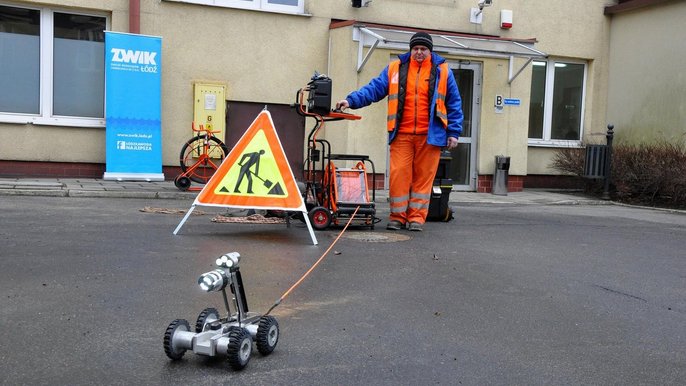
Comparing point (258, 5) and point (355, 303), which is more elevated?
point (258, 5)

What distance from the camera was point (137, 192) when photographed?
11117mm

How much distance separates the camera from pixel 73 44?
13289mm

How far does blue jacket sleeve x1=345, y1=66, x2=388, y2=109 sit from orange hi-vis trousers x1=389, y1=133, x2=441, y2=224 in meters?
0.54

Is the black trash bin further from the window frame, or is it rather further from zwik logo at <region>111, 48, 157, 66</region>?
zwik logo at <region>111, 48, 157, 66</region>

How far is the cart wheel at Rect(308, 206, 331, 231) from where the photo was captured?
27.2 ft

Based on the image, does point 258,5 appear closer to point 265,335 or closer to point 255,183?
point 255,183

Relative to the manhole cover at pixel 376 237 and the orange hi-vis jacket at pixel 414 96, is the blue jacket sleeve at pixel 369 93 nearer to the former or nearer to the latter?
the orange hi-vis jacket at pixel 414 96

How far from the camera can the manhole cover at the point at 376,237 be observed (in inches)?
308

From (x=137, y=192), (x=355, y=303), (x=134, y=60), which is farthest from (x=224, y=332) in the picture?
(x=134, y=60)

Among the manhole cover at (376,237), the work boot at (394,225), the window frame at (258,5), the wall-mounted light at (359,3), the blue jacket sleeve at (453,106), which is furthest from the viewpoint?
the wall-mounted light at (359,3)

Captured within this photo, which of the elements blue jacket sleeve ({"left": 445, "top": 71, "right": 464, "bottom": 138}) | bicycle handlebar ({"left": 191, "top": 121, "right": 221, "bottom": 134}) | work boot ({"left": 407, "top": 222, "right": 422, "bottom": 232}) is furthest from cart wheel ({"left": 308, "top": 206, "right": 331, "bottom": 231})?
bicycle handlebar ({"left": 191, "top": 121, "right": 221, "bottom": 134})

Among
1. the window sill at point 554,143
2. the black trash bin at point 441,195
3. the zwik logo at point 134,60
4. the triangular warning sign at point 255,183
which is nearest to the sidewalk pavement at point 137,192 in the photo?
the window sill at point 554,143

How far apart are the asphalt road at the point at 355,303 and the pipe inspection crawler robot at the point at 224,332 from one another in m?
0.09

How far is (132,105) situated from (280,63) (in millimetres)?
2994
